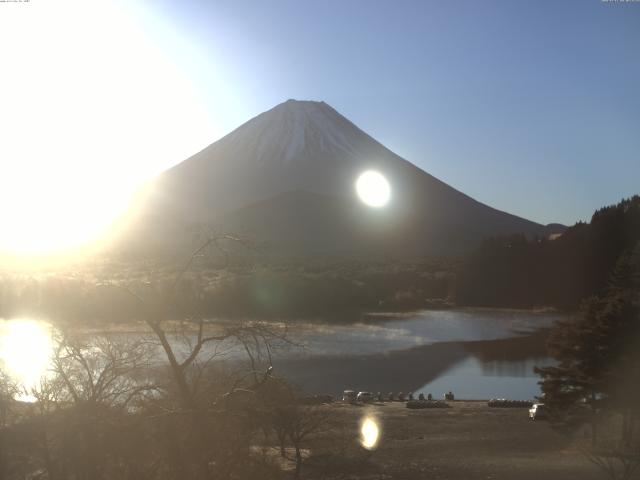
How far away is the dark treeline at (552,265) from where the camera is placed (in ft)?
167

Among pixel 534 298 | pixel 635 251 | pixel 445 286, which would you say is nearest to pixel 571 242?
pixel 534 298

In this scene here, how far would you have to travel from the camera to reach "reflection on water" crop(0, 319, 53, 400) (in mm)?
8853

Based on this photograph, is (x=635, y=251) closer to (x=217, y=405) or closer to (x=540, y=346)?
(x=540, y=346)

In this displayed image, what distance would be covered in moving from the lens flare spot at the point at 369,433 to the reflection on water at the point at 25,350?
5792 mm

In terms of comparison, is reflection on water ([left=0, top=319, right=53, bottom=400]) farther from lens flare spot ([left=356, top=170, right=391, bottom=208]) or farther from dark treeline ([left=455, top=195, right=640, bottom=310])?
lens flare spot ([left=356, top=170, right=391, bottom=208])

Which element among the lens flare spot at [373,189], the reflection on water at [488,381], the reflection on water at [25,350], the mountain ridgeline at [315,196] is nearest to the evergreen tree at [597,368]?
the reflection on water at [488,381]

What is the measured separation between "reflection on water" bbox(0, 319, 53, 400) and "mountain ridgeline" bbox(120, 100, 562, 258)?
175 ft

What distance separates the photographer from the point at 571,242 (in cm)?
5338

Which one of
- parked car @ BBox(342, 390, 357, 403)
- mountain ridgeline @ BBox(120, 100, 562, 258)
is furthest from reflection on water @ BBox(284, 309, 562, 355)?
mountain ridgeline @ BBox(120, 100, 562, 258)

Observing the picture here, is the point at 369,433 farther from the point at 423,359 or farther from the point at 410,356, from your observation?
the point at 410,356

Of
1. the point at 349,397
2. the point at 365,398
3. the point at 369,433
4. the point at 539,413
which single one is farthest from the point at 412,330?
the point at 369,433

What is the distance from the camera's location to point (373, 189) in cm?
10306

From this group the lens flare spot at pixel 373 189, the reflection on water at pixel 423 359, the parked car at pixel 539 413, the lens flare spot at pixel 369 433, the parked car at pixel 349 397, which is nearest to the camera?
the lens flare spot at pixel 369 433

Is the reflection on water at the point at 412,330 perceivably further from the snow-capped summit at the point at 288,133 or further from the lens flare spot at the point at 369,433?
the snow-capped summit at the point at 288,133
